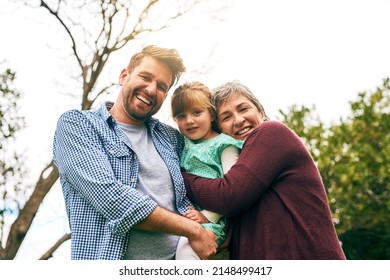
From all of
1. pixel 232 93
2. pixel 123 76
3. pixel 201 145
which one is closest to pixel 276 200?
pixel 201 145

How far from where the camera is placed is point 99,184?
2.11 meters

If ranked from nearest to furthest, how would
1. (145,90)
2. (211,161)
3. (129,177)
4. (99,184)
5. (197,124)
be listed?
1. (99,184)
2. (129,177)
3. (211,161)
4. (145,90)
5. (197,124)

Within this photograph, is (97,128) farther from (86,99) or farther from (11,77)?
(86,99)

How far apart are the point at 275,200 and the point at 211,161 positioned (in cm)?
38

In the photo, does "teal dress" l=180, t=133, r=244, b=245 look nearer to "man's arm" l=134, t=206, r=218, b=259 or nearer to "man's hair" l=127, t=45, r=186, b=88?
"man's arm" l=134, t=206, r=218, b=259

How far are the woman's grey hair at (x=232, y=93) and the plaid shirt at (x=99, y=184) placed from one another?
0.44 m

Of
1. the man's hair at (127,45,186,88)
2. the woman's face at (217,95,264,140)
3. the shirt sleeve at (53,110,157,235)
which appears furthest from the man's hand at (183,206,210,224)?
the man's hair at (127,45,186,88)

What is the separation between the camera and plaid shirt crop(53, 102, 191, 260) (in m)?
2.10

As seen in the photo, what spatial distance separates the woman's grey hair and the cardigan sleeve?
1.19 ft

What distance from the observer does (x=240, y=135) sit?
253cm

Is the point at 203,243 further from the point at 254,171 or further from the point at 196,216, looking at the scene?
the point at 254,171

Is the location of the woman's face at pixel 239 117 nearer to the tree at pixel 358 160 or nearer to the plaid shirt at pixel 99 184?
the plaid shirt at pixel 99 184
